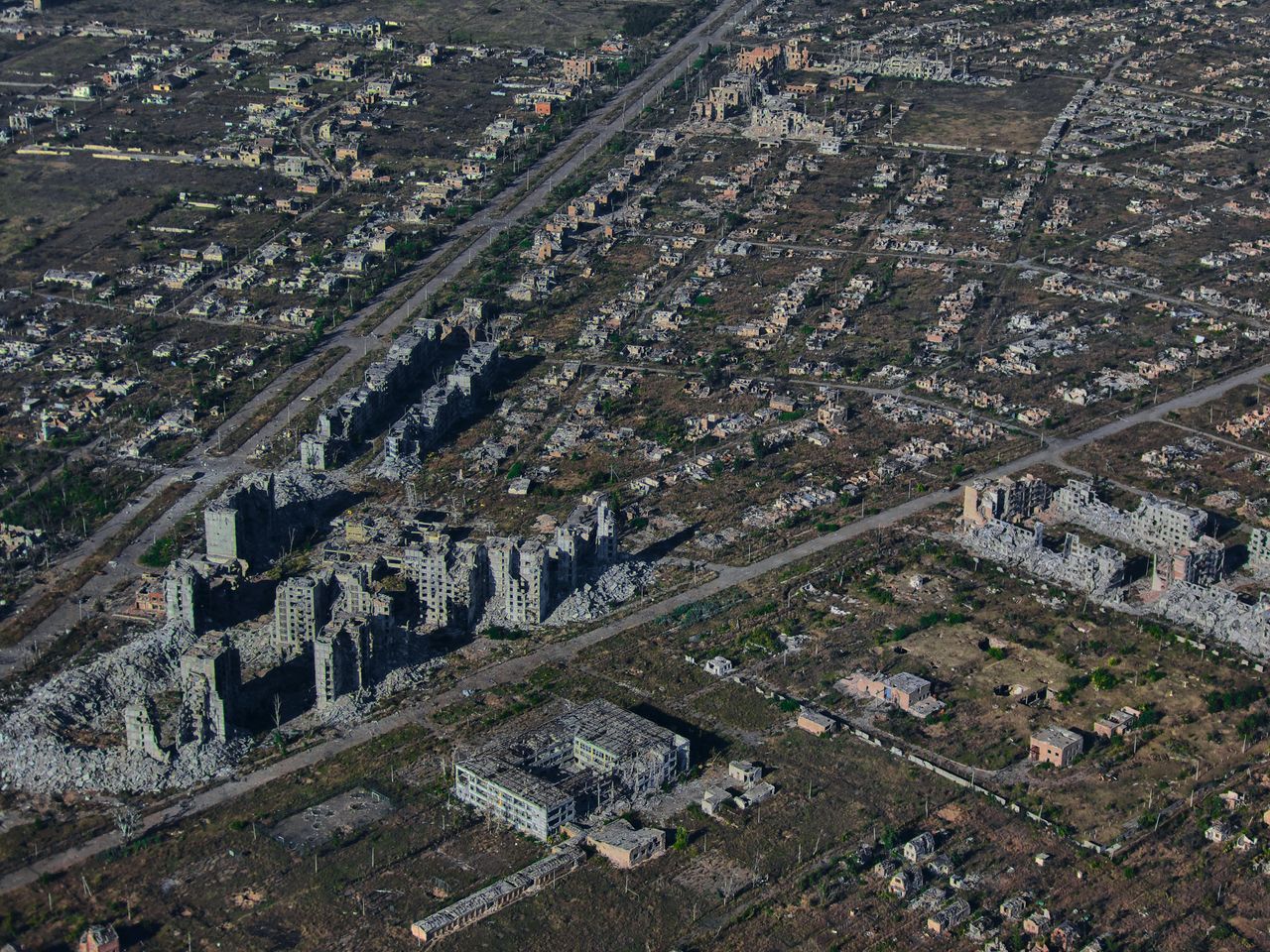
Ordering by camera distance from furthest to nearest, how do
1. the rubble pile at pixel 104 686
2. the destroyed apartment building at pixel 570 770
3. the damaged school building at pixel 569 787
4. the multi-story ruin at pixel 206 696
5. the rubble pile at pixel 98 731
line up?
the rubble pile at pixel 104 686 → the multi-story ruin at pixel 206 696 → the rubble pile at pixel 98 731 → the destroyed apartment building at pixel 570 770 → the damaged school building at pixel 569 787

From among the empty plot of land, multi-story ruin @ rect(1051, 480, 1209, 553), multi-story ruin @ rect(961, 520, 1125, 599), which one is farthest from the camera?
the empty plot of land

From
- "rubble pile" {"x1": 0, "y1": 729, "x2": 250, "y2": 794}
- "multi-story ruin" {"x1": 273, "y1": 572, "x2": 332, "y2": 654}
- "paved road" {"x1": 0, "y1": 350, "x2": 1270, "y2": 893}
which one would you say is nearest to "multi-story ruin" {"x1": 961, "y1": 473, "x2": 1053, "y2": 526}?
"paved road" {"x1": 0, "y1": 350, "x2": 1270, "y2": 893}

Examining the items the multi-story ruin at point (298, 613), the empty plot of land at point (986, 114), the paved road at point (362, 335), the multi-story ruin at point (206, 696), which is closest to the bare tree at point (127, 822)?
the multi-story ruin at point (206, 696)

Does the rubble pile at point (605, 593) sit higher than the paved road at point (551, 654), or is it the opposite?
the rubble pile at point (605, 593)

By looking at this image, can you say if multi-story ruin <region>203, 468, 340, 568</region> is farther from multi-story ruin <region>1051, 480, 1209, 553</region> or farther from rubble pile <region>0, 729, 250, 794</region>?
multi-story ruin <region>1051, 480, 1209, 553</region>

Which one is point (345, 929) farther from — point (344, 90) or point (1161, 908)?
point (344, 90)

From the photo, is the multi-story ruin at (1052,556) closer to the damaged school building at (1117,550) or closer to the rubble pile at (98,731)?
the damaged school building at (1117,550)

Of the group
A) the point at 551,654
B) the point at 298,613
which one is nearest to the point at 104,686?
the point at 298,613

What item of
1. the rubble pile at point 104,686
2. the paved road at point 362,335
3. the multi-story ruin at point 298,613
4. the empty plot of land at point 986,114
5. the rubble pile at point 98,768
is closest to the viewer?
the rubble pile at point 98,768
